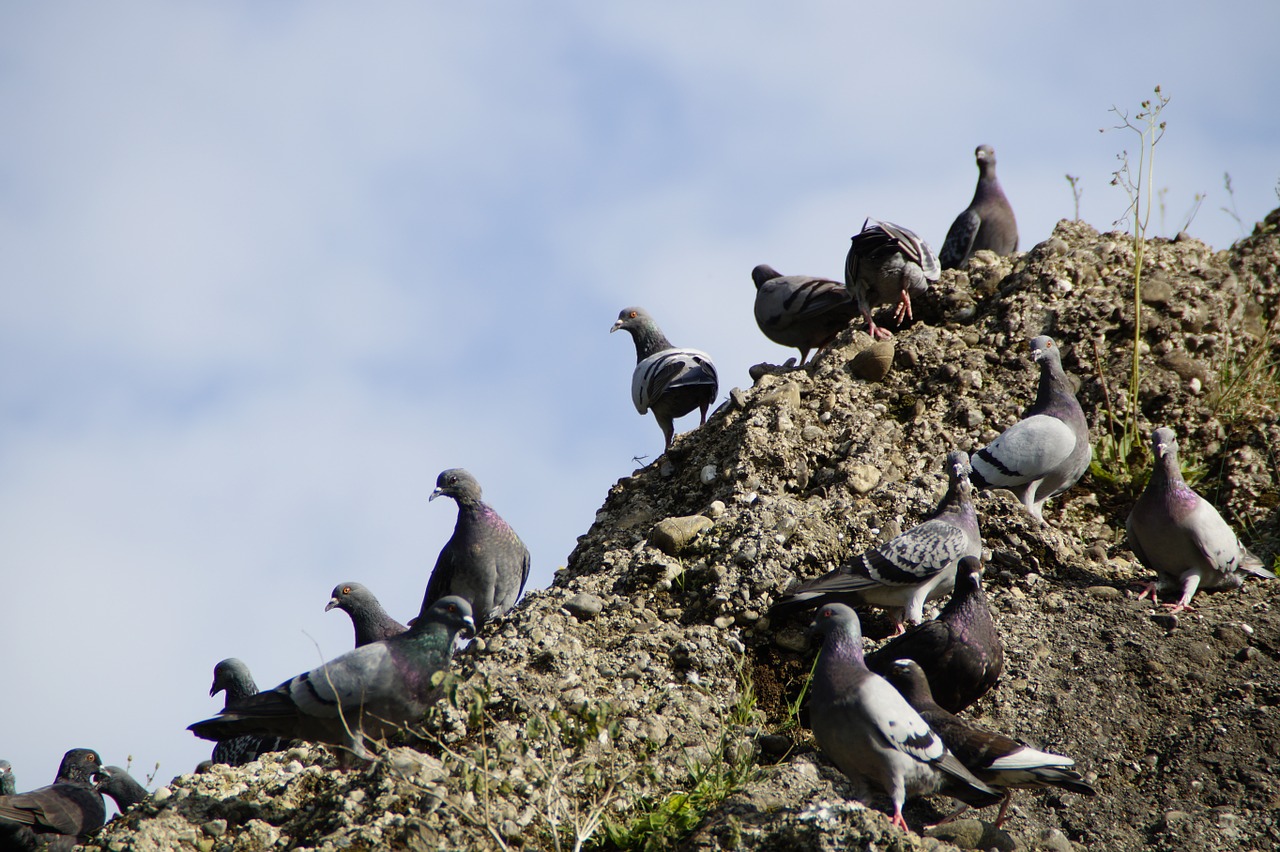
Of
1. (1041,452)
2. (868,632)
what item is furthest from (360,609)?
(1041,452)

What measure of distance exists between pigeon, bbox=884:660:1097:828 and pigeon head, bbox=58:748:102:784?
6.38m

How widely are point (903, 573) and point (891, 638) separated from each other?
16.4 inches

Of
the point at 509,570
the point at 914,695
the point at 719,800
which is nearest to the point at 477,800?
the point at 719,800

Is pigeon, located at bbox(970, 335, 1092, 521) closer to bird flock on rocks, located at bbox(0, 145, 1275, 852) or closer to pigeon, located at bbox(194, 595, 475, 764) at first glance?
bird flock on rocks, located at bbox(0, 145, 1275, 852)

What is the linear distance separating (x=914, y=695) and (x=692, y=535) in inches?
72.6

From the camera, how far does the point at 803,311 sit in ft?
31.8

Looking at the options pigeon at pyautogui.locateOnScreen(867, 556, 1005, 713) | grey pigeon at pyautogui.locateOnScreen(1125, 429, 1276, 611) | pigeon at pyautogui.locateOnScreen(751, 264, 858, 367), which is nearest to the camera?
pigeon at pyautogui.locateOnScreen(867, 556, 1005, 713)

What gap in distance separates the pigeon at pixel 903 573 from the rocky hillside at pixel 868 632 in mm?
252

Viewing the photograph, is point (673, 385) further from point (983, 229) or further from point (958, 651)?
point (958, 651)

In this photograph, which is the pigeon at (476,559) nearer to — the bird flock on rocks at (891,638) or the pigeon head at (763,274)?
the bird flock on rocks at (891,638)

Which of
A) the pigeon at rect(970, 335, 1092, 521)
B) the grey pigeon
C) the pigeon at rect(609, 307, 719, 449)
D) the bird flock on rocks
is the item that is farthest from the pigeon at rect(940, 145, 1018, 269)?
the grey pigeon

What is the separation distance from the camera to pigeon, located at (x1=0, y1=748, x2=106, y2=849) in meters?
6.78

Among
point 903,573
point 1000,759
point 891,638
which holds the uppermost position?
point 903,573

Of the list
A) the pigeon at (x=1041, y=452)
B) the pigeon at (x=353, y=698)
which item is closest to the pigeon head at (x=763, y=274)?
the pigeon at (x=1041, y=452)
